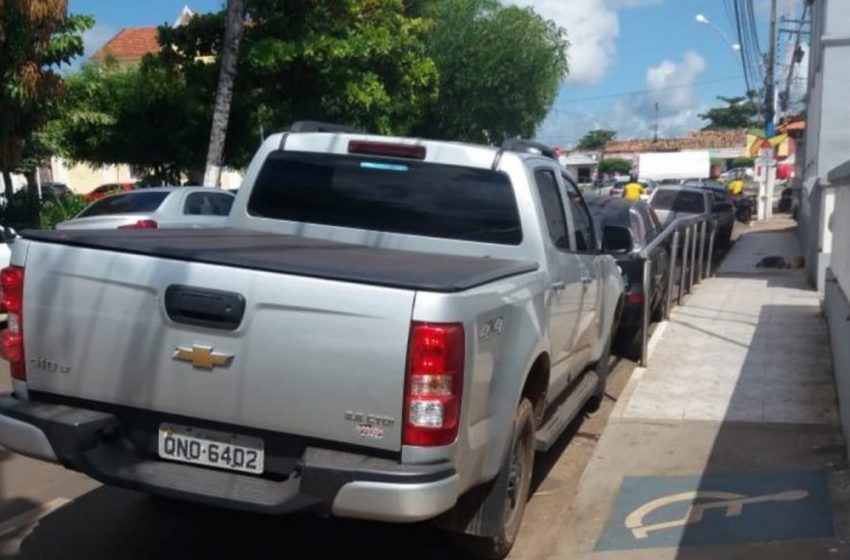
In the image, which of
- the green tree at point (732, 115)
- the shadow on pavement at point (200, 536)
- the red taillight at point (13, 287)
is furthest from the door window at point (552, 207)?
the green tree at point (732, 115)

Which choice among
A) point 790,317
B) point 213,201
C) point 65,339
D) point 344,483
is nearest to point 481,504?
point 344,483

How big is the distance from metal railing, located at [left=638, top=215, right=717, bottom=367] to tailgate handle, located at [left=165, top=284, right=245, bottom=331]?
609cm

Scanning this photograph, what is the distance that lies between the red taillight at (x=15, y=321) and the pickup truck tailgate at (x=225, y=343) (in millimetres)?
52

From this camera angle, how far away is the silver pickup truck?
3.70m

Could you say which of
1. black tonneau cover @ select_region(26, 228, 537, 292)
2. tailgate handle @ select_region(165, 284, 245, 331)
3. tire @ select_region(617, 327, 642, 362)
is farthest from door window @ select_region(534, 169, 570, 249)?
tire @ select_region(617, 327, 642, 362)

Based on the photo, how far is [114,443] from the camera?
13.7 feet

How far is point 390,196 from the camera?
5.47 m

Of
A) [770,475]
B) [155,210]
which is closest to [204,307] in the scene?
[770,475]

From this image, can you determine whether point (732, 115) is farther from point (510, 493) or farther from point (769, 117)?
point (510, 493)

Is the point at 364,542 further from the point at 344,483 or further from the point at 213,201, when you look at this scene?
the point at 213,201

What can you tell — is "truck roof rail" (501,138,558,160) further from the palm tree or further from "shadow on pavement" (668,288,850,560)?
the palm tree

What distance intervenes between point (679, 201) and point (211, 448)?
18458 mm

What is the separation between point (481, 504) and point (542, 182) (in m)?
2.14

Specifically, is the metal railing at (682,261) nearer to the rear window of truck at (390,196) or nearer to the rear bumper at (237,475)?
the rear window of truck at (390,196)
